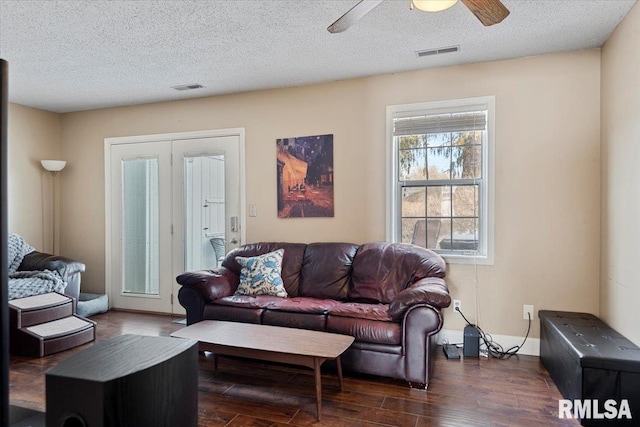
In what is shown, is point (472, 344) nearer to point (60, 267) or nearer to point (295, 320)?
point (295, 320)

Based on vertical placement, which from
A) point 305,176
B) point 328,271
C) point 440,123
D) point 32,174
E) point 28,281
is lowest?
point 28,281

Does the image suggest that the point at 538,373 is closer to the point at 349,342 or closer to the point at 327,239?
the point at 349,342

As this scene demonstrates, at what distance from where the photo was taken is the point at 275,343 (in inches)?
96.1

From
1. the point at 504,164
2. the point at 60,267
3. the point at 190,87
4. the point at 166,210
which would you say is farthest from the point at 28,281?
the point at 504,164

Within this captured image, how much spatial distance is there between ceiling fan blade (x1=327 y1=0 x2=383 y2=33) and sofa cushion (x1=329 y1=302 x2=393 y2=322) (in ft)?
6.04

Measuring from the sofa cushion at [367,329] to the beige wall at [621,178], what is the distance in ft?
4.71

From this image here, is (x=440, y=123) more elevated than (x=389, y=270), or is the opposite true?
(x=440, y=123)

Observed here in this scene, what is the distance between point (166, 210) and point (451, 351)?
3409 mm

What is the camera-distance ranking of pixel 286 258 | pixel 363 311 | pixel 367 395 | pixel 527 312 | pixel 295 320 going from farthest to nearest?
pixel 286 258, pixel 527 312, pixel 295 320, pixel 363 311, pixel 367 395

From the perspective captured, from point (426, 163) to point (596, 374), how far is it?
2.07 m

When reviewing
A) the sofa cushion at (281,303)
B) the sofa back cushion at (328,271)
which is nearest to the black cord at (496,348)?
the sofa back cushion at (328,271)

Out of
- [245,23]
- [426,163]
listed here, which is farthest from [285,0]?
[426,163]

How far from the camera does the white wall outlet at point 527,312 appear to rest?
10.9 feet

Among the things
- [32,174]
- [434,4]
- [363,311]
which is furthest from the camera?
[32,174]
